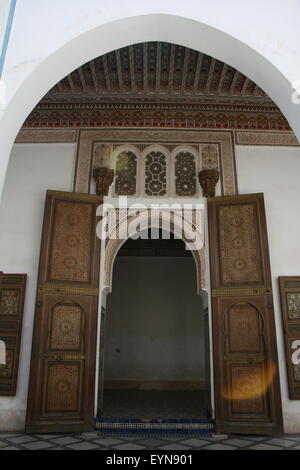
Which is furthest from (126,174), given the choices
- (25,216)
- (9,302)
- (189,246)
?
(9,302)

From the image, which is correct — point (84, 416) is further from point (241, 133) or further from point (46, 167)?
point (241, 133)

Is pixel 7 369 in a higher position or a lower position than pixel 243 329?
lower

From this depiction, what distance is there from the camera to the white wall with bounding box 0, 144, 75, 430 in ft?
10.2

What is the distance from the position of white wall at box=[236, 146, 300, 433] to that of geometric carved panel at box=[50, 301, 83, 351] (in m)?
1.64

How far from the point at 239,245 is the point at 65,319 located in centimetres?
159

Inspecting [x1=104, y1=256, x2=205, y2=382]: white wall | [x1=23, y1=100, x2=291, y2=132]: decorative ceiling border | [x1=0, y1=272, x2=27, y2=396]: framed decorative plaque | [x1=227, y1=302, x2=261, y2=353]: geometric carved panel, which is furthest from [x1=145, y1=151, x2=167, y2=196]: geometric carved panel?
[x1=104, y1=256, x2=205, y2=382]: white wall

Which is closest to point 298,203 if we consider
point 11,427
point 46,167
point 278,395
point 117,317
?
point 278,395

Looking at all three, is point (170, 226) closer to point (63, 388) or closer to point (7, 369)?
point (63, 388)

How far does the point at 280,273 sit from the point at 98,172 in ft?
6.01

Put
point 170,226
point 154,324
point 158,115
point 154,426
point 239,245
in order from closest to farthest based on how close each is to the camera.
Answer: point 154,426, point 239,245, point 170,226, point 158,115, point 154,324

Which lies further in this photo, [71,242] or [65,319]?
[71,242]

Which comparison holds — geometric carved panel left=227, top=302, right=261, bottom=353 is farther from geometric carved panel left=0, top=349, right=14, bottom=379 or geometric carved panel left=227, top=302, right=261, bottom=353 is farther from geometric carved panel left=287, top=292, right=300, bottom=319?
geometric carved panel left=0, top=349, right=14, bottom=379

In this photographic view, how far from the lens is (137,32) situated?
2.02 m

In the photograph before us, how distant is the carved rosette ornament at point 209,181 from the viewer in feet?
11.7
